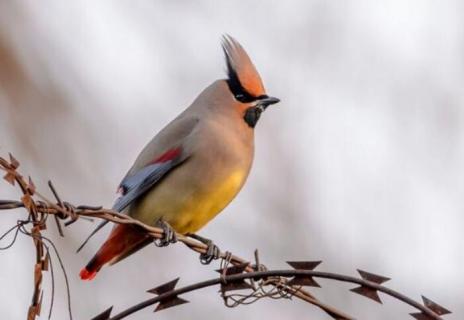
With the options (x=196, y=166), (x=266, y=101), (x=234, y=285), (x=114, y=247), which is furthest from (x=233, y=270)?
(x=266, y=101)

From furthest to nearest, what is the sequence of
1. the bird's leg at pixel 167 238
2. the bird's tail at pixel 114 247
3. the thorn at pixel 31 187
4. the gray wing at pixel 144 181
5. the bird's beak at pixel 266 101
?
1. the bird's beak at pixel 266 101
2. the gray wing at pixel 144 181
3. the bird's tail at pixel 114 247
4. the bird's leg at pixel 167 238
5. the thorn at pixel 31 187

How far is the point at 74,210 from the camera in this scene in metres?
2.26

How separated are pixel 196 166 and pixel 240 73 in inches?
20.4

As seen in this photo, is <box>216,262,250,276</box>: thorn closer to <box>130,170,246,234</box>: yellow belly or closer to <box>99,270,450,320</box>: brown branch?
<box>99,270,450,320</box>: brown branch

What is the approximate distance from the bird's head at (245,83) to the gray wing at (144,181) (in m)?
0.40

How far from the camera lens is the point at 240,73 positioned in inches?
173

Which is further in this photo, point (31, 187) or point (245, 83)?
point (245, 83)

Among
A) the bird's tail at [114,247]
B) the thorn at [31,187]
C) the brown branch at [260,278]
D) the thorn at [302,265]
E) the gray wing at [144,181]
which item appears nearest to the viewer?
the thorn at [31,187]

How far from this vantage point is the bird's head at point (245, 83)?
435cm

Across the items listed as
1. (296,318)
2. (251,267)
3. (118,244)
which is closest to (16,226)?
(251,267)

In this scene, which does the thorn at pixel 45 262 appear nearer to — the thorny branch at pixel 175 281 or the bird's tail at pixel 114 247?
the thorny branch at pixel 175 281

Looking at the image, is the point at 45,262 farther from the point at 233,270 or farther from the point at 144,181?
the point at 144,181

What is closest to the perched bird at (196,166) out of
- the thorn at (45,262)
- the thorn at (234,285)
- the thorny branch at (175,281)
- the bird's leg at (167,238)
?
the bird's leg at (167,238)

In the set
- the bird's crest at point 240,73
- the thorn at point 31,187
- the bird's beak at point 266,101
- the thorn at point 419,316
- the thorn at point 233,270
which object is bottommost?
the thorn at point 419,316
